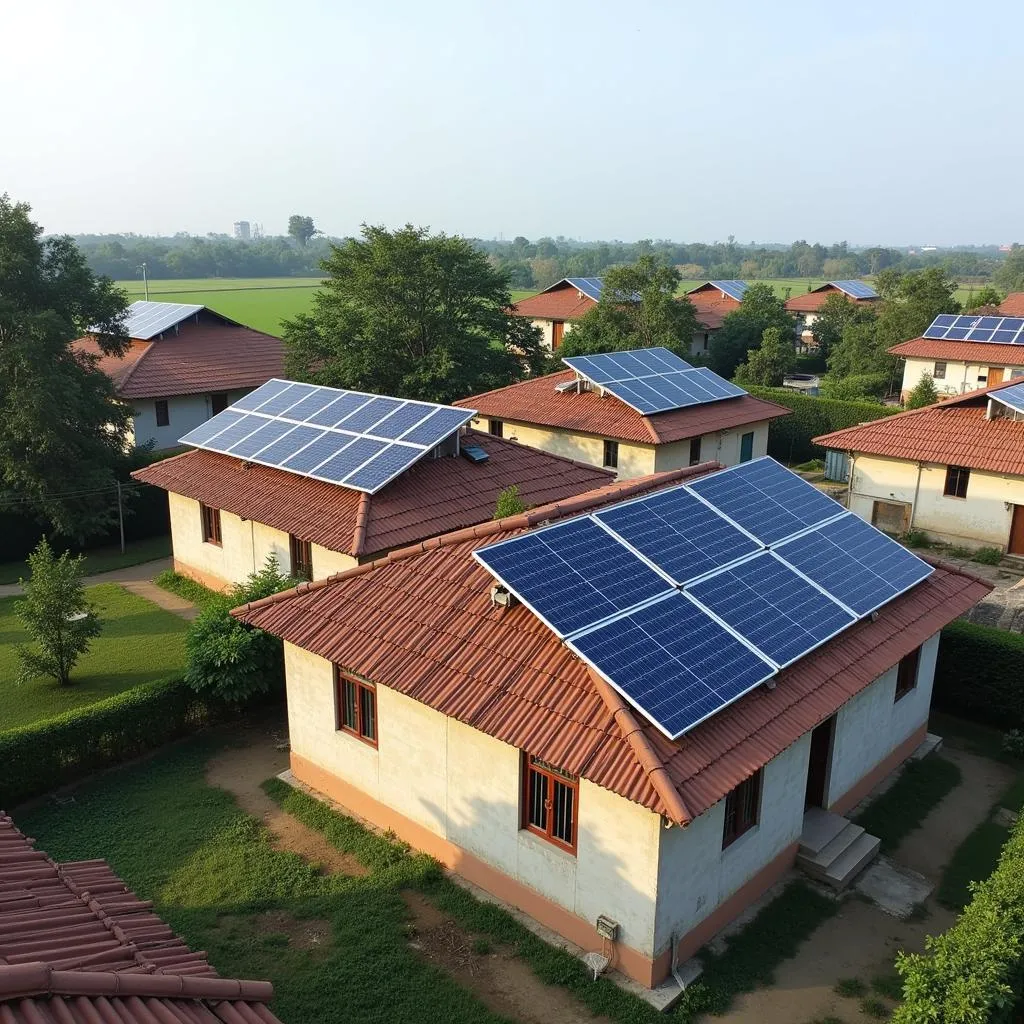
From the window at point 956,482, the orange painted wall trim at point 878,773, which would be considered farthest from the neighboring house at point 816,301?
the orange painted wall trim at point 878,773

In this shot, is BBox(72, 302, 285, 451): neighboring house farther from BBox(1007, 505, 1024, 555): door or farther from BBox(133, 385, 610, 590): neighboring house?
BBox(1007, 505, 1024, 555): door

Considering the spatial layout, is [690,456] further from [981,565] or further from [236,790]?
[236,790]

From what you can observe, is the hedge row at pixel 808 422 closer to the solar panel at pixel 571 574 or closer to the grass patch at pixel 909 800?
the grass patch at pixel 909 800

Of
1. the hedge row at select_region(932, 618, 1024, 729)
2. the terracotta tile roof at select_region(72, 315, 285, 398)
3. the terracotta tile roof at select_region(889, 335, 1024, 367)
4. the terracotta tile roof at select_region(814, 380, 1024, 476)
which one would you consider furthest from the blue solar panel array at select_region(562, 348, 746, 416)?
the terracotta tile roof at select_region(889, 335, 1024, 367)

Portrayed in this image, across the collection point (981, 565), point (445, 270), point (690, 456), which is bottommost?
point (981, 565)

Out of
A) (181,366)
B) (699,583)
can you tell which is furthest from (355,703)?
(181,366)

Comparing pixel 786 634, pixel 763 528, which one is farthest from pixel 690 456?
pixel 786 634
